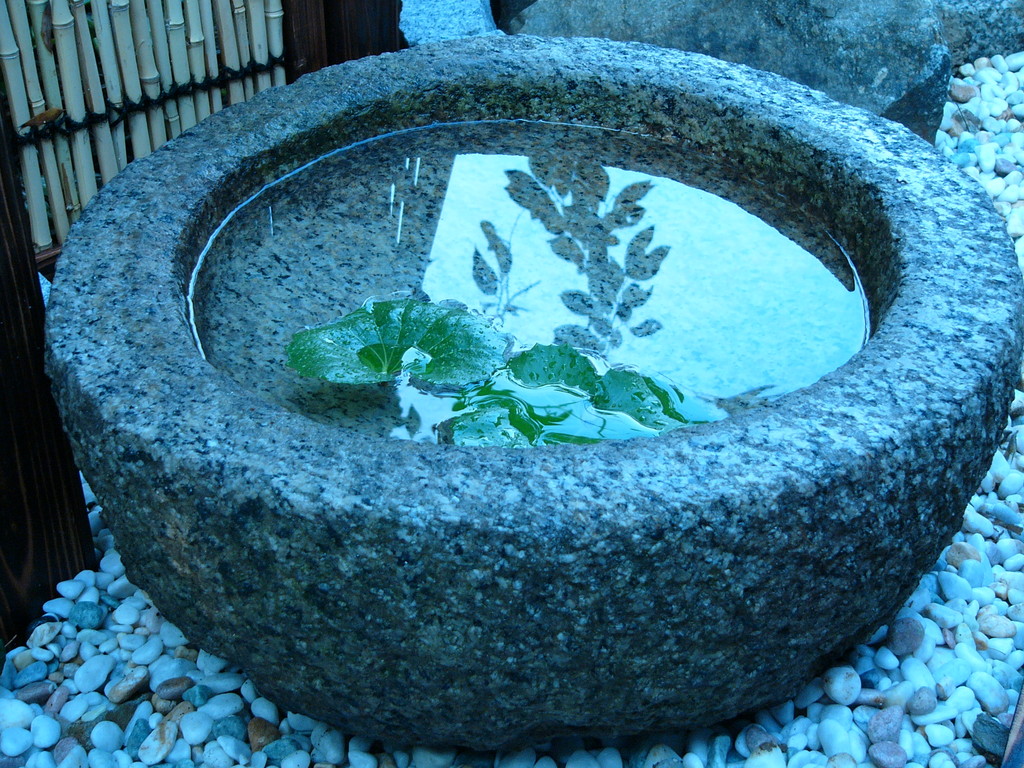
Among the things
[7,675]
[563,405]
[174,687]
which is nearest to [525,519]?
[563,405]

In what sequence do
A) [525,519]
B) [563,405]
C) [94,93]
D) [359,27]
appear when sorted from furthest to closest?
[359,27] → [94,93] → [563,405] → [525,519]

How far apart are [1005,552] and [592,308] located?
957 mm

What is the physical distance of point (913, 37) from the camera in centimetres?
320

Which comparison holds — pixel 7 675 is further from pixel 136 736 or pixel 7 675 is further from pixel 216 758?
pixel 216 758

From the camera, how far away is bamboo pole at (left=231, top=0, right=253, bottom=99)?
8.00 ft

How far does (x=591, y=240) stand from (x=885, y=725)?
102 cm

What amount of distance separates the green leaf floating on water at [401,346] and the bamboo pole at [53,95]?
3.03 feet

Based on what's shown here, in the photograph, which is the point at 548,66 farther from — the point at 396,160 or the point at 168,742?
the point at 168,742

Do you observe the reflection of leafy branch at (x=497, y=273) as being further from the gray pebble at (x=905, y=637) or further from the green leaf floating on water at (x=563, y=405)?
the gray pebble at (x=905, y=637)

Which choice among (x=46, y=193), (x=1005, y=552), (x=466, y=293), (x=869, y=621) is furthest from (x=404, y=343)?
(x=1005, y=552)

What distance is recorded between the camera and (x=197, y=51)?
2385 millimetres

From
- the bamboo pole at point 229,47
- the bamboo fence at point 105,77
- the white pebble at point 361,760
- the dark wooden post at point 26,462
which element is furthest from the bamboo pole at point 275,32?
the white pebble at point 361,760

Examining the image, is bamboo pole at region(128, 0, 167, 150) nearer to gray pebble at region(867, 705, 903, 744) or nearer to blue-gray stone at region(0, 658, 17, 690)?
blue-gray stone at region(0, 658, 17, 690)

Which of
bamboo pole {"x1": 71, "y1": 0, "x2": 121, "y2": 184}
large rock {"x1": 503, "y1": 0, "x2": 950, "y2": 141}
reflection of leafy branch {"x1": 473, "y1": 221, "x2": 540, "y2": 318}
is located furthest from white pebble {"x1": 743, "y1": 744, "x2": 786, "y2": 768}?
large rock {"x1": 503, "y1": 0, "x2": 950, "y2": 141}
